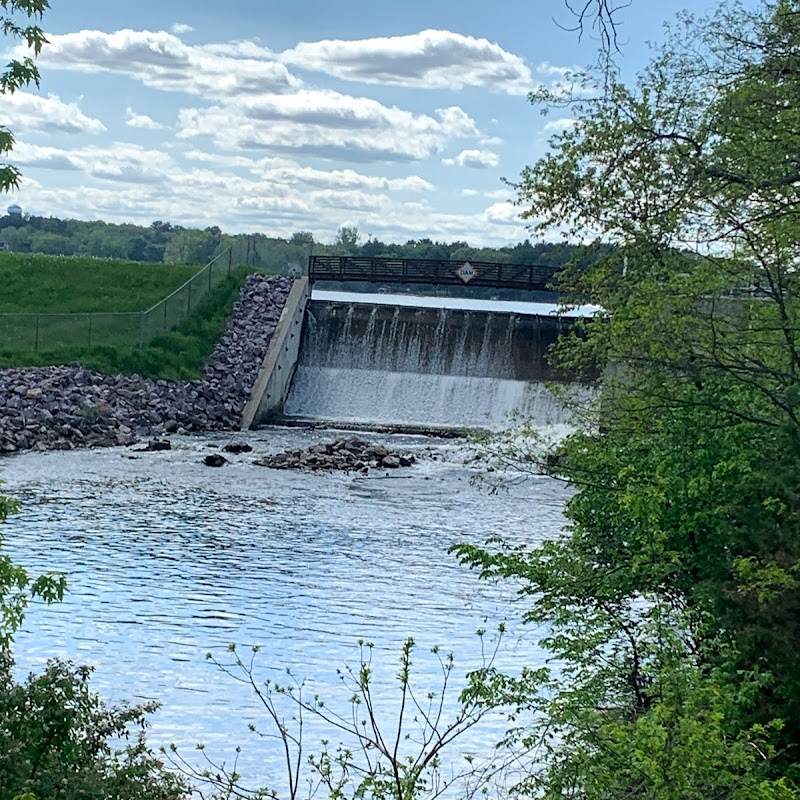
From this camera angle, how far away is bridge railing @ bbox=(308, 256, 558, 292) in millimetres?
44438

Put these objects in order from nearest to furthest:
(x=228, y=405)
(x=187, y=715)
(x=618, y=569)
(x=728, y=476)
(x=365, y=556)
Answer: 1. (x=728, y=476)
2. (x=618, y=569)
3. (x=187, y=715)
4. (x=365, y=556)
5. (x=228, y=405)

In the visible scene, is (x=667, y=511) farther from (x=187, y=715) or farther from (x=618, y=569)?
(x=187, y=715)

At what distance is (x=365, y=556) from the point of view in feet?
71.9

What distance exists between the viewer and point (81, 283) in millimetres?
50094

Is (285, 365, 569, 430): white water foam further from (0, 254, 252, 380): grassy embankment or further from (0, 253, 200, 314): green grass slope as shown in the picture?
(0, 253, 200, 314): green grass slope

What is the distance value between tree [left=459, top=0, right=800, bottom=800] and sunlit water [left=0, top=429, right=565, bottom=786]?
8.93 ft

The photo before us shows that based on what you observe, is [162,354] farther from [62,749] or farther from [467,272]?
[62,749]

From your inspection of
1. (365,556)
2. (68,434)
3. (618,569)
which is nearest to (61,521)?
(365,556)

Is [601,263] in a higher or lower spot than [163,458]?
higher

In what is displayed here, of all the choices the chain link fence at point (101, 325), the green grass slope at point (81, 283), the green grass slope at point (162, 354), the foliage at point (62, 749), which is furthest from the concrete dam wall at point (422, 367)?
the foliage at point (62, 749)

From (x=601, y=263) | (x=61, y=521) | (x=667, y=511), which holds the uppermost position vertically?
(x=601, y=263)

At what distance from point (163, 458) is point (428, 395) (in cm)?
1207

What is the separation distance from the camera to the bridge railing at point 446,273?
4444 cm

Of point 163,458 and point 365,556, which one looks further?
point 163,458
